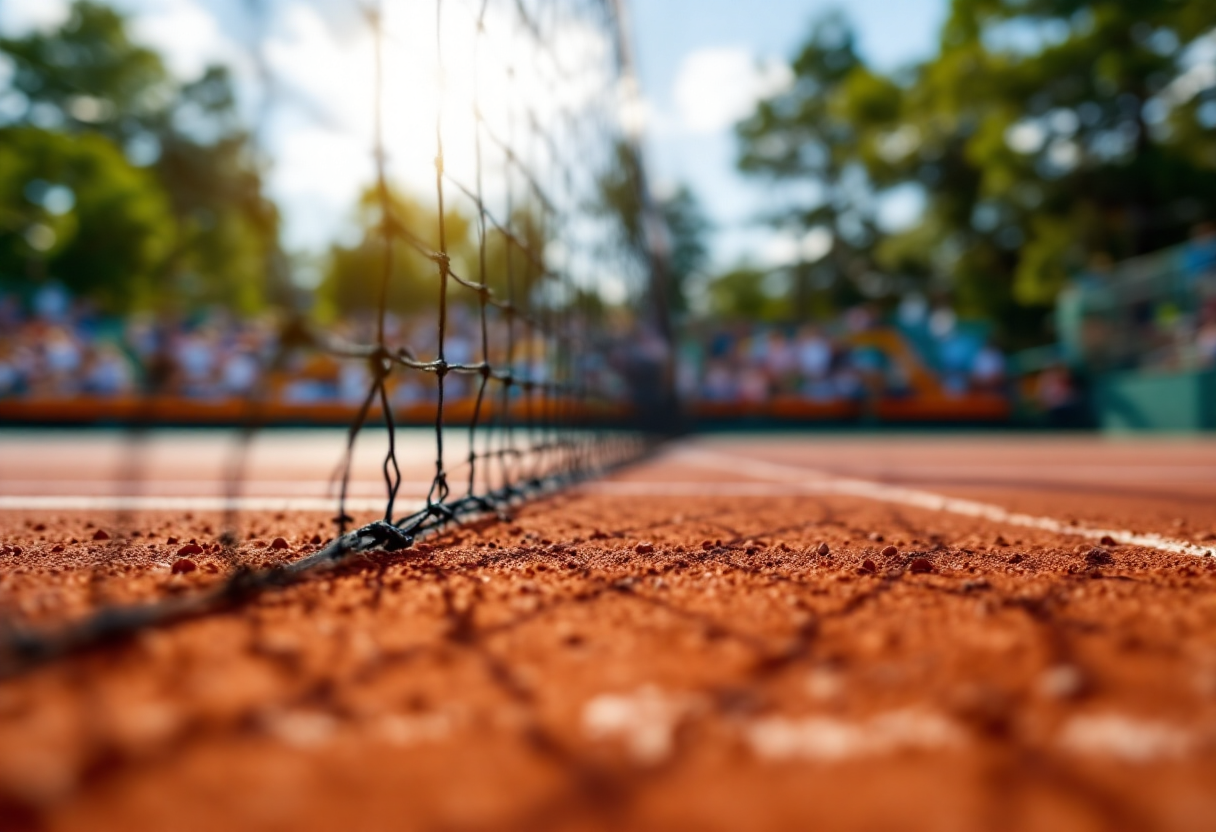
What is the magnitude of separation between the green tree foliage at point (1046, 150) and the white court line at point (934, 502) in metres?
15.6

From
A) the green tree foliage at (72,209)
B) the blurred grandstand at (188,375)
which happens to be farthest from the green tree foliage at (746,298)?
the green tree foliage at (72,209)

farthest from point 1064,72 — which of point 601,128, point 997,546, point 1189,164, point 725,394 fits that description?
point 997,546

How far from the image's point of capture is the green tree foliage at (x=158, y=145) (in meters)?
1.70

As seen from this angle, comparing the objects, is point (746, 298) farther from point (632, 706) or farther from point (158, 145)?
point (632, 706)

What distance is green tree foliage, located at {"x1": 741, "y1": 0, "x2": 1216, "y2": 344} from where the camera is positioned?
56.4 ft

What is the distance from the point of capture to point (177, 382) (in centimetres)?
1439

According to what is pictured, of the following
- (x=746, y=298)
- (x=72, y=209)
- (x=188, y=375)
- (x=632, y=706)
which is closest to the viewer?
(x=632, y=706)

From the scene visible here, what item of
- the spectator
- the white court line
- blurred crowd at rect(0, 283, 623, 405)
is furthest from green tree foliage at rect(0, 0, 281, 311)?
the spectator

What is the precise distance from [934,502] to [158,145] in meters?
2.67

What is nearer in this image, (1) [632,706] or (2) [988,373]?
(1) [632,706]

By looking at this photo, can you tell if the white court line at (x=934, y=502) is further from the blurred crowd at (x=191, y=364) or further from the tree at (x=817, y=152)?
the tree at (x=817, y=152)

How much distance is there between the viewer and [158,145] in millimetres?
1815

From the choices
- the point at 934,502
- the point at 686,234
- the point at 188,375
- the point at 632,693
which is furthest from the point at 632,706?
the point at 686,234

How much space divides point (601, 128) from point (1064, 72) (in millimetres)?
16300
